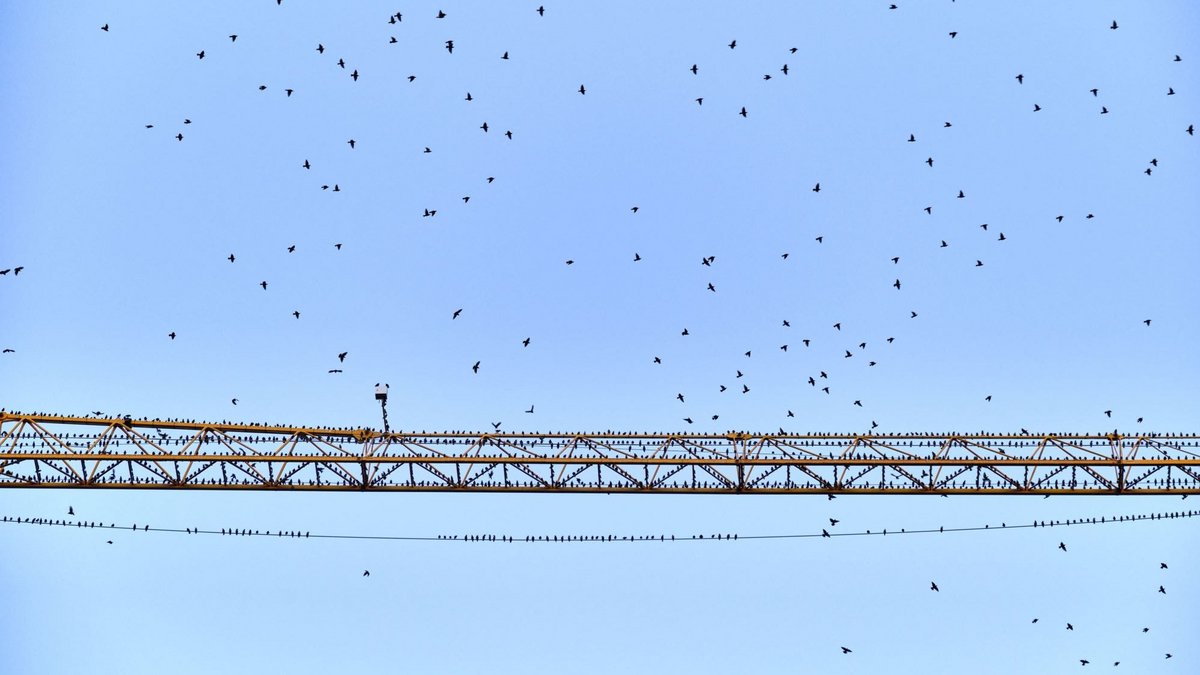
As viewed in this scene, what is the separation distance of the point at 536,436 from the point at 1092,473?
93.0ft

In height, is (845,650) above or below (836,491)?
below

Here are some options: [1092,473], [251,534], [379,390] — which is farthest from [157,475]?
[1092,473]

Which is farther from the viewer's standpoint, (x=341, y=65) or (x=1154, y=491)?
(x=1154, y=491)

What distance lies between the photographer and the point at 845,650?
76938 mm

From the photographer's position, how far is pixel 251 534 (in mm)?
80312

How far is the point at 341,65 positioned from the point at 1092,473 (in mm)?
42760

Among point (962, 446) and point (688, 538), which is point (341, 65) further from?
point (962, 446)

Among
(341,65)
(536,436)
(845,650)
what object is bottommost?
(845,650)

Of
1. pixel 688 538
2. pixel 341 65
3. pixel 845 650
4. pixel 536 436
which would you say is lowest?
pixel 845 650

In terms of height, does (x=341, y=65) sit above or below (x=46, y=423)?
above

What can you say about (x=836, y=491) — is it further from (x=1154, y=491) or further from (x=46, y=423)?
(x=46, y=423)

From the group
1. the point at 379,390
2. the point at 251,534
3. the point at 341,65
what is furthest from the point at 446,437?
the point at 341,65

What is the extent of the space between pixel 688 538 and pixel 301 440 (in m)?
20.6

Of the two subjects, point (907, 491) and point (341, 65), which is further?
point (907, 491)
